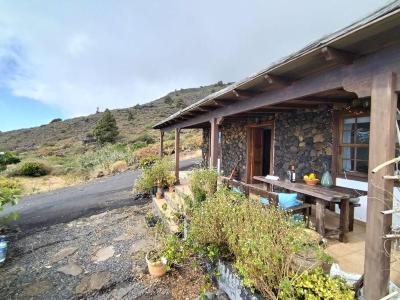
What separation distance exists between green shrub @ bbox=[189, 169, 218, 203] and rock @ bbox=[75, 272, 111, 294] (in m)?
1.98

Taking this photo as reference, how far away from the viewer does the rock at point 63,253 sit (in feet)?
16.3

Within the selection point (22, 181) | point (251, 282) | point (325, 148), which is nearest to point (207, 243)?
point (251, 282)

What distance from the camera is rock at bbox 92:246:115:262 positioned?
4859 mm

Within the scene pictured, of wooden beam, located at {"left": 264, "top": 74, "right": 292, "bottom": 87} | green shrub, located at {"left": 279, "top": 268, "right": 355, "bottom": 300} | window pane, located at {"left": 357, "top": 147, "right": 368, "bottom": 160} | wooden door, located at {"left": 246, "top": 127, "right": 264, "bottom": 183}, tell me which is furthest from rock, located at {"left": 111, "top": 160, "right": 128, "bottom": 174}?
green shrub, located at {"left": 279, "top": 268, "right": 355, "bottom": 300}

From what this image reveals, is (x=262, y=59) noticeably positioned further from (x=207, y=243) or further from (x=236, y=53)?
(x=207, y=243)

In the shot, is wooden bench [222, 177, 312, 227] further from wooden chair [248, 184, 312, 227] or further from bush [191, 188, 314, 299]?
bush [191, 188, 314, 299]

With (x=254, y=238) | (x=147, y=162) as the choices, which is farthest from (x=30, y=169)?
(x=254, y=238)

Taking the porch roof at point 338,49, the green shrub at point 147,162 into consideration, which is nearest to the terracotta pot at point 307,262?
the porch roof at point 338,49

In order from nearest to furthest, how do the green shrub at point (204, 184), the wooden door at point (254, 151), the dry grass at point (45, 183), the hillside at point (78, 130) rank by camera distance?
the green shrub at point (204, 184)
the wooden door at point (254, 151)
the dry grass at point (45, 183)
the hillside at point (78, 130)

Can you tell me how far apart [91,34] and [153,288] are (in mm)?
11914

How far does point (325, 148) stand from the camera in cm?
495

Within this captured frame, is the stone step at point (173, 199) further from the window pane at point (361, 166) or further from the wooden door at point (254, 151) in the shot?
the window pane at point (361, 166)

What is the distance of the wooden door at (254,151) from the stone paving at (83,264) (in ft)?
11.6

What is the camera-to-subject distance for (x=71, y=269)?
451cm
